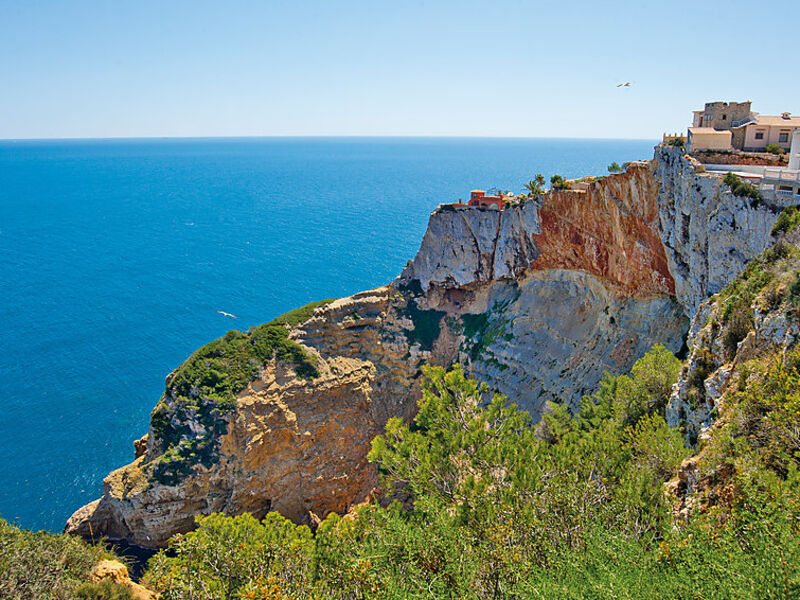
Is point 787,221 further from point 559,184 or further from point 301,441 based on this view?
point 301,441

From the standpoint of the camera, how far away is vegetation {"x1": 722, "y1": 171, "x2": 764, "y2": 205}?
82.6 feet

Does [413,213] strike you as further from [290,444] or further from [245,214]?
[290,444]

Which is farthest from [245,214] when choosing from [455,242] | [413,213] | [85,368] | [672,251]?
[672,251]

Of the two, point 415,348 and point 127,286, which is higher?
point 415,348

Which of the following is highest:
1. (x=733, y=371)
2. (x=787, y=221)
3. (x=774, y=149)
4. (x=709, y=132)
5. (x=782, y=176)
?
(x=709, y=132)

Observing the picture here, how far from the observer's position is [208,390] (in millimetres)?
41969

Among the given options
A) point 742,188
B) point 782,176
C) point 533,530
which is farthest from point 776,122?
point 533,530

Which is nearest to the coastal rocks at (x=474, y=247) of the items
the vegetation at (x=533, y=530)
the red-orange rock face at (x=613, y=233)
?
the red-orange rock face at (x=613, y=233)

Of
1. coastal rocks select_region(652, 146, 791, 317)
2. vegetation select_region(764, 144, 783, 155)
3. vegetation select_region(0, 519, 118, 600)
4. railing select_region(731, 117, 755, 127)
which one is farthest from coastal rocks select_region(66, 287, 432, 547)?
vegetation select_region(764, 144, 783, 155)

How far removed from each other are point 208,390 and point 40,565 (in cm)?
2236

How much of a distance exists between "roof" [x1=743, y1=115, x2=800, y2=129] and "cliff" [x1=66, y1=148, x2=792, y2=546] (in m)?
5.45

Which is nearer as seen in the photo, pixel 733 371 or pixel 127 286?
pixel 733 371

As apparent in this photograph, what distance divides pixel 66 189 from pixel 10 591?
202m

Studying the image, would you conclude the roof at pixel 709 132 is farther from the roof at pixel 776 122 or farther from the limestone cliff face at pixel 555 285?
the limestone cliff face at pixel 555 285
